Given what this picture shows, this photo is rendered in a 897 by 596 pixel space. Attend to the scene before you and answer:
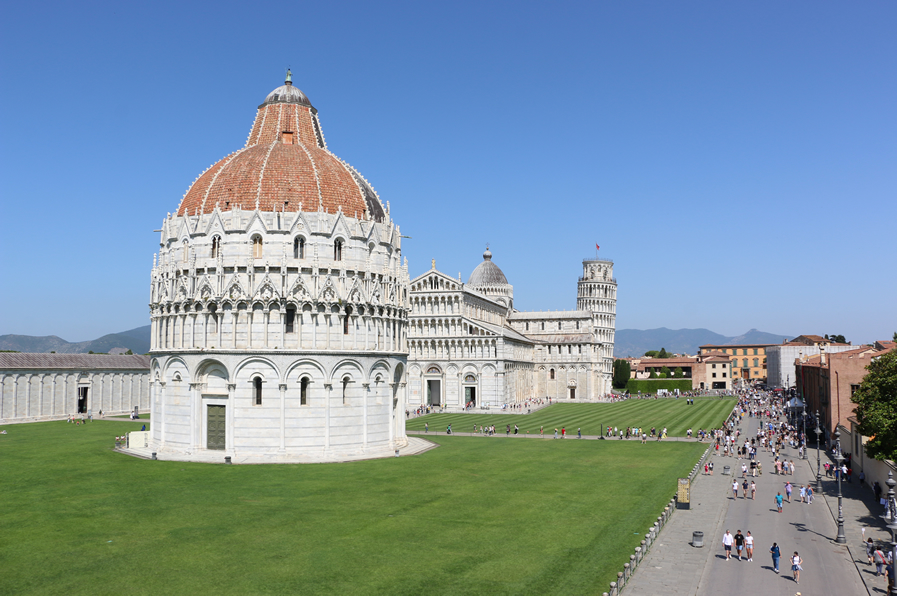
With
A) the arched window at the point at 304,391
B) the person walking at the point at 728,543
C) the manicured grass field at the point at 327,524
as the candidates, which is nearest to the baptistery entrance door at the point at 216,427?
the manicured grass field at the point at 327,524

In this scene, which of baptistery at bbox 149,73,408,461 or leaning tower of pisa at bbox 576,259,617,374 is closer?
baptistery at bbox 149,73,408,461

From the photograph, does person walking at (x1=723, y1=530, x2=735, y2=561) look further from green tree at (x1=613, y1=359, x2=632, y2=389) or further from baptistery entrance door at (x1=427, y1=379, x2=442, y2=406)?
green tree at (x1=613, y1=359, x2=632, y2=389)

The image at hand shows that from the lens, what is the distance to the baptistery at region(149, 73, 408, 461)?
155ft

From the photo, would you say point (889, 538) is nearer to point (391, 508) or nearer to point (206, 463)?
point (391, 508)

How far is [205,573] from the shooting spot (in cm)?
2361

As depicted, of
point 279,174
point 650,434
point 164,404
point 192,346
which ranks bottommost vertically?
point 650,434

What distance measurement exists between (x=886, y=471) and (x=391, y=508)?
80.6 feet

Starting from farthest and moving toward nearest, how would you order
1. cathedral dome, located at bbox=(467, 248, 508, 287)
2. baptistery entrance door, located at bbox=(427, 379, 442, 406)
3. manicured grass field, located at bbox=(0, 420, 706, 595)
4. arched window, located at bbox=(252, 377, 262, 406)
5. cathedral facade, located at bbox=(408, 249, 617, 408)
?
cathedral dome, located at bbox=(467, 248, 508, 287)
baptistery entrance door, located at bbox=(427, 379, 442, 406)
cathedral facade, located at bbox=(408, 249, 617, 408)
arched window, located at bbox=(252, 377, 262, 406)
manicured grass field, located at bbox=(0, 420, 706, 595)

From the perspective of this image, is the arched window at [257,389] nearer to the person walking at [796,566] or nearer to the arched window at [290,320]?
the arched window at [290,320]

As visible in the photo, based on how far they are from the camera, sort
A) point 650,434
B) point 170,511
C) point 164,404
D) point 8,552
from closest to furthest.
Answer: point 8,552 → point 170,511 → point 164,404 → point 650,434

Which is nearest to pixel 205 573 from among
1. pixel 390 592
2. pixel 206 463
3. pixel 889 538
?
pixel 390 592

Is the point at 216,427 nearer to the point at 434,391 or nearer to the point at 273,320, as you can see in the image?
the point at 273,320

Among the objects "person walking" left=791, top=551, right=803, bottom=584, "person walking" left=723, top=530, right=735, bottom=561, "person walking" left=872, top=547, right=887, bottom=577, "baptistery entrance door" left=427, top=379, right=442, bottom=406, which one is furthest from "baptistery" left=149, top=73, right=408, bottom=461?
"baptistery entrance door" left=427, top=379, right=442, bottom=406

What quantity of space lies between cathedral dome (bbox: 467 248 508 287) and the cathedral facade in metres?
1.35
